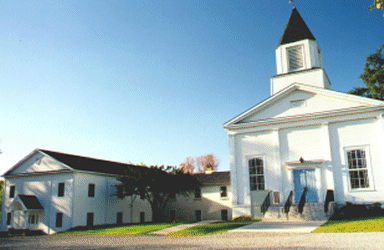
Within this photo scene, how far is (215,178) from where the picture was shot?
1465 inches

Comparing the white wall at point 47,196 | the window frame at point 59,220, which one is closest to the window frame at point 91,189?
the white wall at point 47,196

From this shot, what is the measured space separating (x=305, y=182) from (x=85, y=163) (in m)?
21.7

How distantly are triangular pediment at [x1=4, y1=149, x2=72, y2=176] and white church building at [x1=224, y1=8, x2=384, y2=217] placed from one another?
57.1ft

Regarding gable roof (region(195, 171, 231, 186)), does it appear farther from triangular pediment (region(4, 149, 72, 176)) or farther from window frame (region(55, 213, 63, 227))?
triangular pediment (region(4, 149, 72, 176))

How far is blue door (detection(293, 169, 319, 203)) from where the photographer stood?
21.2m

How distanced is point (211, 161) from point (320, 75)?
46.2 metres

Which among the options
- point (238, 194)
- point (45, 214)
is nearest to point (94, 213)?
point (45, 214)

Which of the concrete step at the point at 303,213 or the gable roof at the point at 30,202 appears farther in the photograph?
the gable roof at the point at 30,202

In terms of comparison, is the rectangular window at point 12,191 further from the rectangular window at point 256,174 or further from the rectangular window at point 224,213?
the rectangular window at point 256,174

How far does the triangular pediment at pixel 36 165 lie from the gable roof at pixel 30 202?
99.2 inches

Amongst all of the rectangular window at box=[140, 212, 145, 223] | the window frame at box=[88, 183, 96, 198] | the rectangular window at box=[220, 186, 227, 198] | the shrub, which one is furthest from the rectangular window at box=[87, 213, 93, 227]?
the shrub

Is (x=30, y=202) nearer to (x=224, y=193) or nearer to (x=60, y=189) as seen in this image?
(x=60, y=189)

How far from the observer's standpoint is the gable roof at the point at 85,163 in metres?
31.7

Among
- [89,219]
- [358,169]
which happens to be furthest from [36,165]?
[358,169]
